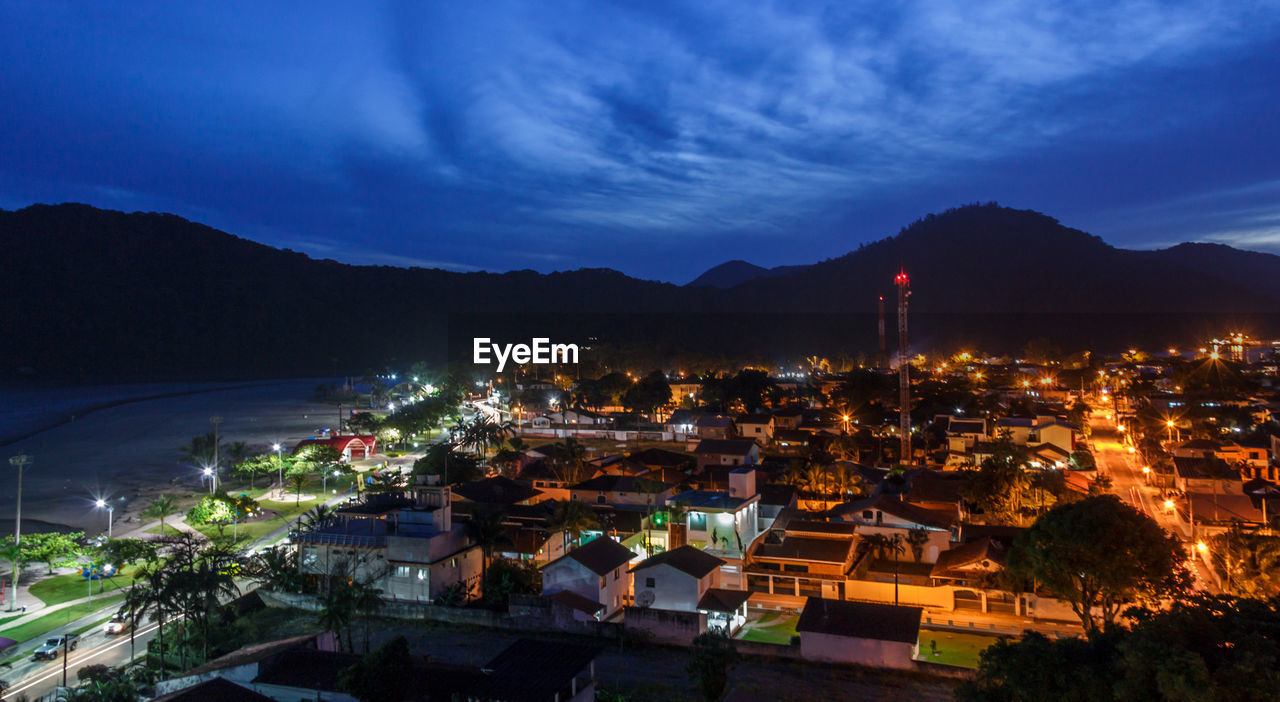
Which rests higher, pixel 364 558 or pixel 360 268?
pixel 360 268

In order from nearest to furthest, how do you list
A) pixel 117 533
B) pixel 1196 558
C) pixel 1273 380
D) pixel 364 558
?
pixel 364 558
pixel 1196 558
pixel 117 533
pixel 1273 380

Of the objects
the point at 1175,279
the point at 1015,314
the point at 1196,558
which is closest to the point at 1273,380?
the point at 1196,558

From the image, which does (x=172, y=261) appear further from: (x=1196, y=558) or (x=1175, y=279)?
(x=1175, y=279)

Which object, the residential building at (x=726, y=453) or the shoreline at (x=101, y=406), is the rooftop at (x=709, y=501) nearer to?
the residential building at (x=726, y=453)

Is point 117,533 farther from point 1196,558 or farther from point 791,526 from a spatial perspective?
point 1196,558

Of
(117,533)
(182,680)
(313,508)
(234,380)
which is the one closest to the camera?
(182,680)

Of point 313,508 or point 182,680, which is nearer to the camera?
point 182,680

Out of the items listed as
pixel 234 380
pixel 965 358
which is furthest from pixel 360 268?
pixel 965 358

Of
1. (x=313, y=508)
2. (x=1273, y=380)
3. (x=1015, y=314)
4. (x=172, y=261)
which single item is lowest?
(x=313, y=508)
